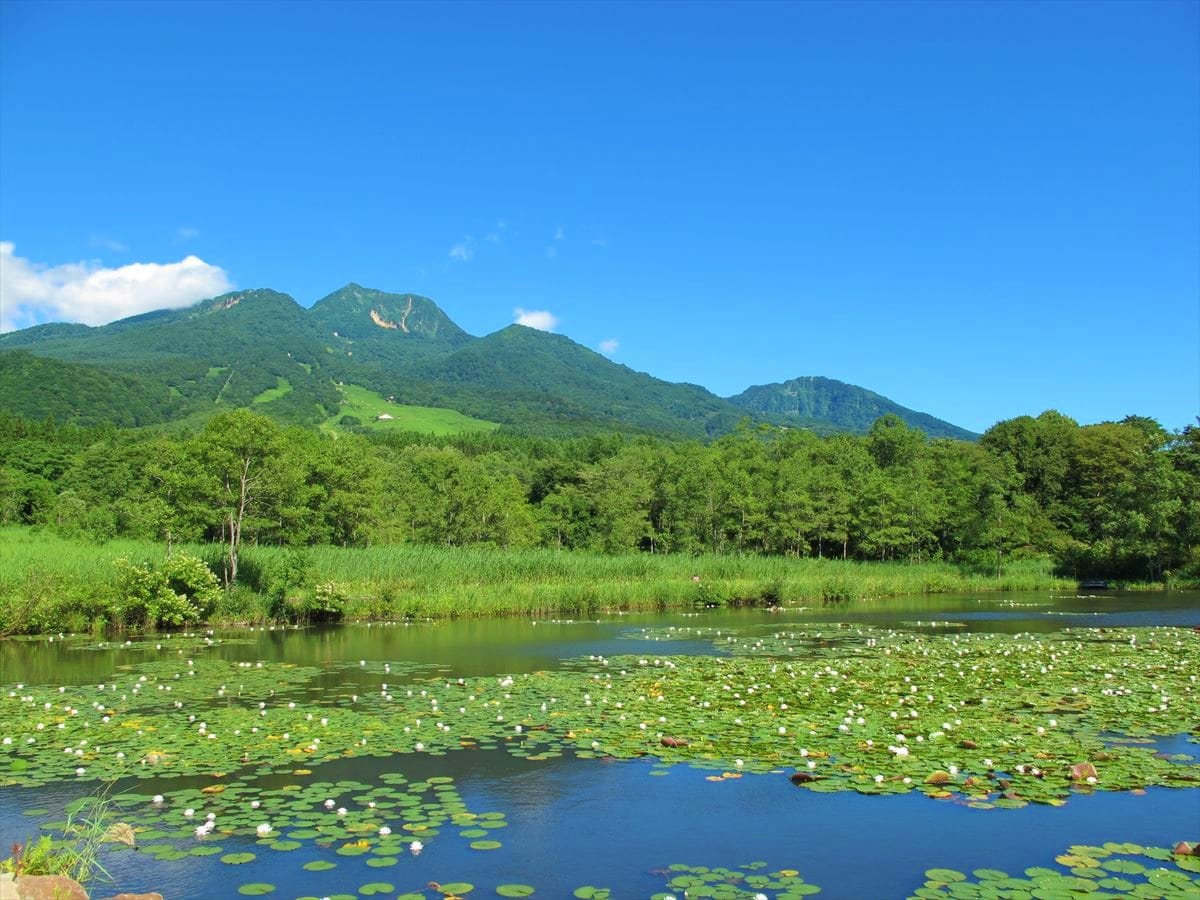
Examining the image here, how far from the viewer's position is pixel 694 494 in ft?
210

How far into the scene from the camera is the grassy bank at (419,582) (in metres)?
26.6

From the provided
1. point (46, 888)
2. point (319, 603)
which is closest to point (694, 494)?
point (319, 603)

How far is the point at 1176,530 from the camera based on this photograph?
53.5 m

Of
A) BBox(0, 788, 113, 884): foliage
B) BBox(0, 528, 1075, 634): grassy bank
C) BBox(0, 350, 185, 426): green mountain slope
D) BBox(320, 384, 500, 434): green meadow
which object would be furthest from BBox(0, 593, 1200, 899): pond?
BBox(320, 384, 500, 434): green meadow

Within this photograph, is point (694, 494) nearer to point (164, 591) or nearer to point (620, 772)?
point (164, 591)

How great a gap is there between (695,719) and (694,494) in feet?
164

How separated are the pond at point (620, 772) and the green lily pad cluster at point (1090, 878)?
0.12ft

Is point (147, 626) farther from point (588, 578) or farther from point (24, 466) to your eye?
point (24, 466)

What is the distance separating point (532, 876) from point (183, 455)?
28.5 metres

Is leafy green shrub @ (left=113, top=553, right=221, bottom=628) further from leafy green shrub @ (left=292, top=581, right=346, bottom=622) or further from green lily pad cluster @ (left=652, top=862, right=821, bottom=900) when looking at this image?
green lily pad cluster @ (left=652, top=862, right=821, bottom=900)

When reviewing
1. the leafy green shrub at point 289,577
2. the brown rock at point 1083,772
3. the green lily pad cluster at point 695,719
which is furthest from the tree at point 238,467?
the brown rock at point 1083,772

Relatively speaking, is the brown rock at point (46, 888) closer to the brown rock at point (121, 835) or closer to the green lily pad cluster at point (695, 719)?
the brown rock at point (121, 835)

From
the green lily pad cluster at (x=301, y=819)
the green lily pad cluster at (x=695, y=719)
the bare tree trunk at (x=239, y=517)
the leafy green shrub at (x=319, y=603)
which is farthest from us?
the bare tree trunk at (x=239, y=517)

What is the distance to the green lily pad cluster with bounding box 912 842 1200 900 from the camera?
757 centimetres
